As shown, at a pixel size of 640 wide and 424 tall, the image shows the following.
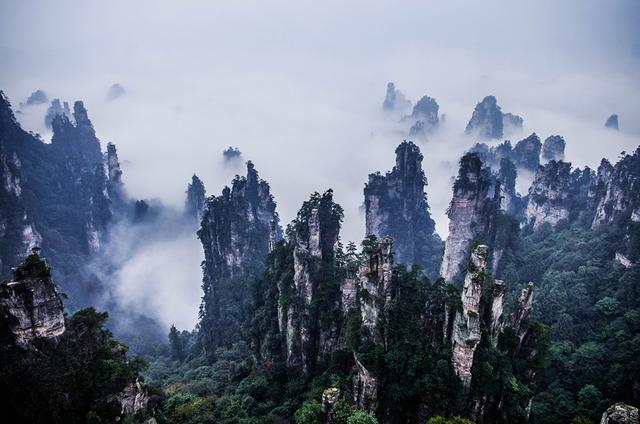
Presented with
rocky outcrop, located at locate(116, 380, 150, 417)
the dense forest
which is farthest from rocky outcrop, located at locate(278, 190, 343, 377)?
rocky outcrop, located at locate(116, 380, 150, 417)

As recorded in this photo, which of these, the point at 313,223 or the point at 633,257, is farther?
the point at 633,257

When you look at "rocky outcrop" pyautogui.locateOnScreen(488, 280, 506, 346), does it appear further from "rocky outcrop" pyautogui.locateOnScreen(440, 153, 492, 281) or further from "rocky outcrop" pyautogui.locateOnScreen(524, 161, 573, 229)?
"rocky outcrop" pyautogui.locateOnScreen(524, 161, 573, 229)

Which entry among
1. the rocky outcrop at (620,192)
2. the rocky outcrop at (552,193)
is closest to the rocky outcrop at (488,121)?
the rocky outcrop at (552,193)

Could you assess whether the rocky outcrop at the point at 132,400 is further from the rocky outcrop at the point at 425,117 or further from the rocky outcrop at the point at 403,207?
the rocky outcrop at the point at 425,117

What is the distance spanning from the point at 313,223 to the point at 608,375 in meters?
26.7

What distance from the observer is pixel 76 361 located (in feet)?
84.5

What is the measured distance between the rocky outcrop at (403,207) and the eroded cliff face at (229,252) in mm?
20928

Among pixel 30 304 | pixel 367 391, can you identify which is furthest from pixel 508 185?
pixel 30 304

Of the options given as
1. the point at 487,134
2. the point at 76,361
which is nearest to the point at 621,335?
the point at 76,361

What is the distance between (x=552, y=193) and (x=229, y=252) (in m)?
53.5

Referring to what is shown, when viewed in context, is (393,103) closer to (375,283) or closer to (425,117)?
(425,117)

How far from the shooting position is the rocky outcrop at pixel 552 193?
71.2 metres

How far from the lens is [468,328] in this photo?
26578 millimetres

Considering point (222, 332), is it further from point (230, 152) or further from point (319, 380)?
point (230, 152)
